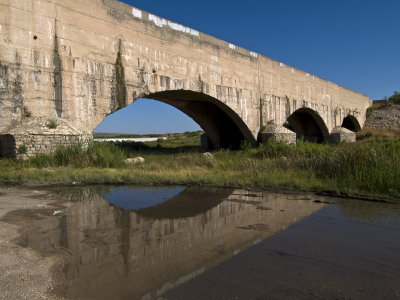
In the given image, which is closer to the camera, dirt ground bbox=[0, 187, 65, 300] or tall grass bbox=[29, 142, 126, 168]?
dirt ground bbox=[0, 187, 65, 300]

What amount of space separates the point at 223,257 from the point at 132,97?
312 inches

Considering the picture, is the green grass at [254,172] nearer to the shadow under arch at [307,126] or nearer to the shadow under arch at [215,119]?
the shadow under arch at [215,119]

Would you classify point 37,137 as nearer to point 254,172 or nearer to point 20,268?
point 254,172

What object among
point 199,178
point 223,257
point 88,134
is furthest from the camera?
point 88,134

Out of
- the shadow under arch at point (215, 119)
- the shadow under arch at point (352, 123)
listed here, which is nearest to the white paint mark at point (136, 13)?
the shadow under arch at point (215, 119)

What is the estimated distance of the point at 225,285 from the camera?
85.9 inches

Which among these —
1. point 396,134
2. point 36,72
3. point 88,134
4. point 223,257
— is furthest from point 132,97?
point 396,134

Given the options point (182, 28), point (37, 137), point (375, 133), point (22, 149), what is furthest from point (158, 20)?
point (375, 133)

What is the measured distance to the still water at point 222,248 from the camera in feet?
7.07

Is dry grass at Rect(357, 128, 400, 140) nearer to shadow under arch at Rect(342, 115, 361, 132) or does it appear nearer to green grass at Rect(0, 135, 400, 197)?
shadow under arch at Rect(342, 115, 361, 132)

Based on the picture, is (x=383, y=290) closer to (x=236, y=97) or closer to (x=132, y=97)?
(x=132, y=97)

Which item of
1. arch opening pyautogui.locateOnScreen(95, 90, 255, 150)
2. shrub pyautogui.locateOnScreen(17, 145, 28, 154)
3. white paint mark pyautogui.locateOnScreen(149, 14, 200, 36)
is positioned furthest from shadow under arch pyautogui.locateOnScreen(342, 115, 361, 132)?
shrub pyautogui.locateOnScreen(17, 145, 28, 154)

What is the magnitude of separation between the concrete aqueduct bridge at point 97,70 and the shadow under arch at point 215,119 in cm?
10

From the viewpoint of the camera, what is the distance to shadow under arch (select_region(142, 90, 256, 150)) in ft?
47.5
